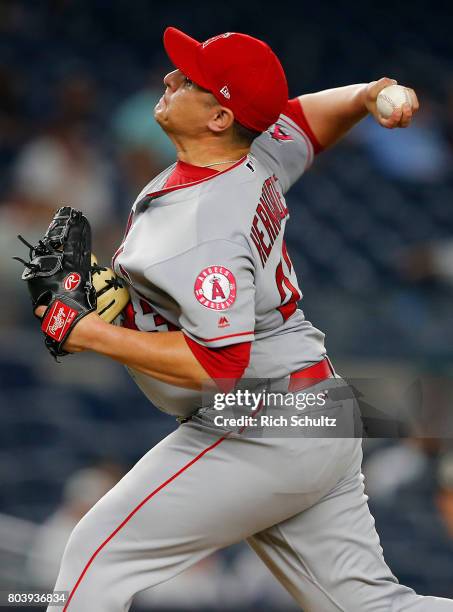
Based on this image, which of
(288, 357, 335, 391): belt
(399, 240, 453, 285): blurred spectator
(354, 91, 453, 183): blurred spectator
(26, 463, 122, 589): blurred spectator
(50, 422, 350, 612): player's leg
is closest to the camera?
(50, 422, 350, 612): player's leg

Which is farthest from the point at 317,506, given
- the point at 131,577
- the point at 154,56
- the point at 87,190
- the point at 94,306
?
the point at 154,56

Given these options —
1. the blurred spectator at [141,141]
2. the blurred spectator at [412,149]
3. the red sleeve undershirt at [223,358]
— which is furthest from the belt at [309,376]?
the blurred spectator at [412,149]

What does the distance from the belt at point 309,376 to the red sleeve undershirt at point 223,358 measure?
0.71 ft

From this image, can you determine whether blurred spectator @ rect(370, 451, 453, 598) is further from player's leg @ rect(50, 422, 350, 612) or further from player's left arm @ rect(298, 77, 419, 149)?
player's leg @ rect(50, 422, 350, 612)

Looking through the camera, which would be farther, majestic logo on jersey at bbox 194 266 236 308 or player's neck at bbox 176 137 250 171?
player's neck at bbox 176 137 250 171

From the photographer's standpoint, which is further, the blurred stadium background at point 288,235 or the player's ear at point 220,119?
the blurred stadium background at point 288,235

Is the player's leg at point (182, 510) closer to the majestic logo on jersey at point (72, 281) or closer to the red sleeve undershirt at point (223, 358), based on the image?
→ the red sleeve undershirt at point (223, 358)

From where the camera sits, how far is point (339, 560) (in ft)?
6.81

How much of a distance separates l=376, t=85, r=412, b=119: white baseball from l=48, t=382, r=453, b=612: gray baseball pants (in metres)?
0.68

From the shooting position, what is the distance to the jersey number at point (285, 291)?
210 centimetres

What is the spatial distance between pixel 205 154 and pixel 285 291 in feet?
1.03

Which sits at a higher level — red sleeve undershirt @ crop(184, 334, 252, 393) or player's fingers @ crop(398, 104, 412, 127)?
player's fingers @ crop(398, 104, 412, 127)

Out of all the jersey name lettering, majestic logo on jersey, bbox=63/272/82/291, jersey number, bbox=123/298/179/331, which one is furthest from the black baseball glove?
the jersey name lettering

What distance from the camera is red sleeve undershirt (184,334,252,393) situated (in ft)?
6.28
